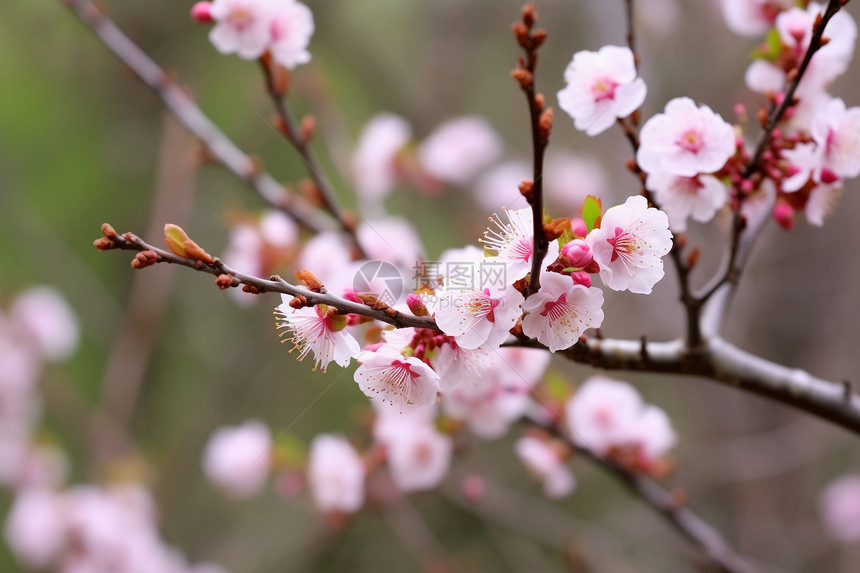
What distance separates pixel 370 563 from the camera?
2.67m

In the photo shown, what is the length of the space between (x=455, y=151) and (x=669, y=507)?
4.00ft

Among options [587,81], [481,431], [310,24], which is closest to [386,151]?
[310,24]

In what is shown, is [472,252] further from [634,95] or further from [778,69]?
[778,69]

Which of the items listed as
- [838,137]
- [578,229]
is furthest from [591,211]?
[838,137]

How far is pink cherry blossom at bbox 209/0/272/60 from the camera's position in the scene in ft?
2.89

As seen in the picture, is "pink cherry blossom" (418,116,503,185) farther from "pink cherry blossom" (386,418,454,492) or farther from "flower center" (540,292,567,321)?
"flower center" (540,292,567,321)

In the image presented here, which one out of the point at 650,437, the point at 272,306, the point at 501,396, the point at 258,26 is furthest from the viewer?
the point at 272,306

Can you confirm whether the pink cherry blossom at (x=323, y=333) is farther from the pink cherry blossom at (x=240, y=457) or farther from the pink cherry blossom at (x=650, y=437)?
the pink cherry blossom at (x=240, y=457)

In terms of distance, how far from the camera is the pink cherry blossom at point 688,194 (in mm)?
696

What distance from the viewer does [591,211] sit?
0.55 m

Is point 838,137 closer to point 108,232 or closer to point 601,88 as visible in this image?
point 601,88

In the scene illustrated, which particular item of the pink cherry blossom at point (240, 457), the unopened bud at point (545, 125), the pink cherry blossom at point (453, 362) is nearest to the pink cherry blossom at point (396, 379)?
the pink cherry blossom at point (453, 362)

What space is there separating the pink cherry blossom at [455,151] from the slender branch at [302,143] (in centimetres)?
83

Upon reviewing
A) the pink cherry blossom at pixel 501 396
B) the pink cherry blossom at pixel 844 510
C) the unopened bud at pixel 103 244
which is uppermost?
the unopened bud at pixel 103 244
